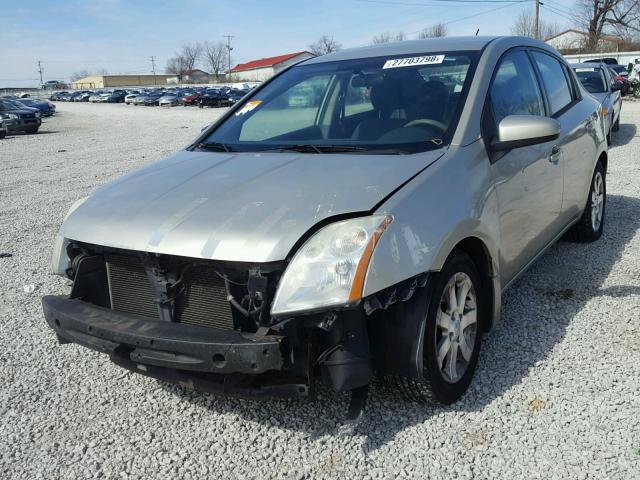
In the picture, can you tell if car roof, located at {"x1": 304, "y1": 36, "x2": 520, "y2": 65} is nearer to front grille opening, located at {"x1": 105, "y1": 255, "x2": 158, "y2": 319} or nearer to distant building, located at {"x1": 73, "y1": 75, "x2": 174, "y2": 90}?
→ front grille opening, located at {"x1": 105, "y1": 255, "x2": 158, "y2": 319}

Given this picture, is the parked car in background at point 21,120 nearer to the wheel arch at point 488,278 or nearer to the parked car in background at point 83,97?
the wheel arch at point 488,278

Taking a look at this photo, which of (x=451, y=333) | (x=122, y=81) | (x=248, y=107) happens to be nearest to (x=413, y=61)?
(x=248, y=107)

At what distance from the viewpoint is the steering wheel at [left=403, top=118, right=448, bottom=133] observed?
121 inches

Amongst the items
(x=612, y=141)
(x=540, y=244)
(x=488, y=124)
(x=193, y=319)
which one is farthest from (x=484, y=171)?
(x=612, y=141)

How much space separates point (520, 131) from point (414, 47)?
43.5 inches

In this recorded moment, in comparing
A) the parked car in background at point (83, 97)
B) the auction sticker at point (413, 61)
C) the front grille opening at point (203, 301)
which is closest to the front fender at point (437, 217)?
the front grille opening at point (203, 301)

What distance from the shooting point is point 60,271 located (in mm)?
3092

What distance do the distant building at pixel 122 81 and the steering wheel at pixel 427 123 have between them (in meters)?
131

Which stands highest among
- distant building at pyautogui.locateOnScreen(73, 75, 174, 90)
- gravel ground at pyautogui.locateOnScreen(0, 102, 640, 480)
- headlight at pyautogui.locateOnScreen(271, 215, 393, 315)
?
distant building at pyautogui.locateOnScreen(73, 75, 174, 90)

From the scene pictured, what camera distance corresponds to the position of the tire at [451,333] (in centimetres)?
260

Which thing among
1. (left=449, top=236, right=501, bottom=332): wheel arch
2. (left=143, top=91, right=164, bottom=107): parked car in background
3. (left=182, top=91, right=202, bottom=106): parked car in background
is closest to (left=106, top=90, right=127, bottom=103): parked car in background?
(left=143, top=91, right=164, bottom=107): parked car in background

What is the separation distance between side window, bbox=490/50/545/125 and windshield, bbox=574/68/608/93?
26.6 feet

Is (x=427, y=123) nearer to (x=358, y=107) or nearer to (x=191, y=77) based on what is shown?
(x=358, y=107)

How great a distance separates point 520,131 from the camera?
119 inches
